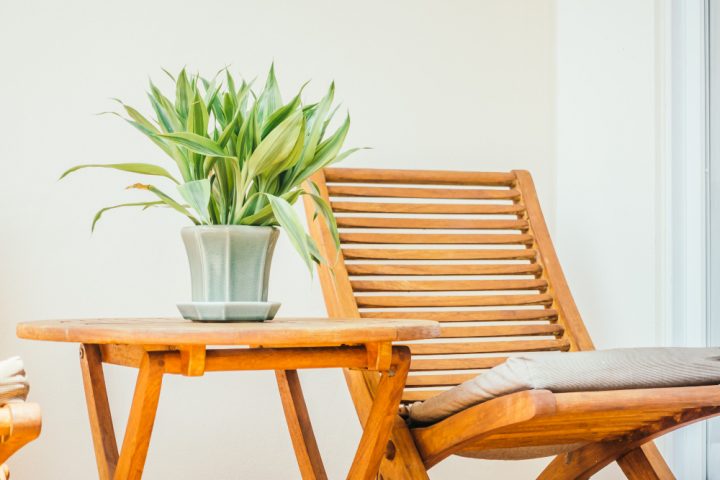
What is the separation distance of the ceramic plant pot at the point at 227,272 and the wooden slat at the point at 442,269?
1.59ft

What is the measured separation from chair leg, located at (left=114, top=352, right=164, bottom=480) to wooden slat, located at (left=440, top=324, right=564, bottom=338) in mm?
878

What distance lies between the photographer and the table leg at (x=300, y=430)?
1718 mm

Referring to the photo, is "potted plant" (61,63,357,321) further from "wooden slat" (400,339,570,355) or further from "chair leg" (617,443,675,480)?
"chair leg" (617,443,675,480)

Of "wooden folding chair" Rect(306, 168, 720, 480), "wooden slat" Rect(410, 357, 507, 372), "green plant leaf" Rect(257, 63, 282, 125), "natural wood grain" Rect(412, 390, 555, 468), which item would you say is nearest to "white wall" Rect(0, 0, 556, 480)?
"wooden folding chair" Rect(306, 168, 720, 480)

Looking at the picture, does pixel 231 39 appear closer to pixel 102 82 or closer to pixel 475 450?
pixel 102 82

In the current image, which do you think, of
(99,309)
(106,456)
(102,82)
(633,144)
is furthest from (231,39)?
(106,456)

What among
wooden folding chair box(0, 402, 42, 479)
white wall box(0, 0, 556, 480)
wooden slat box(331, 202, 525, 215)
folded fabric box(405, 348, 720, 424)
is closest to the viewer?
wooden folding chair box(0, 402, 42, 479)

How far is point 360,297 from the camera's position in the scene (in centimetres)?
197

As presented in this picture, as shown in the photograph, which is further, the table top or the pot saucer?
the pot saucer

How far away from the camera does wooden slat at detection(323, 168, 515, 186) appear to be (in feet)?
6.99

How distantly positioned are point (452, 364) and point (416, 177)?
1.56 feet

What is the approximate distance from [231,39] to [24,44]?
0.53 meters

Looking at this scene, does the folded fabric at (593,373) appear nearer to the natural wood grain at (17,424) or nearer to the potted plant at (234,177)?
the potted plant at (234,177)

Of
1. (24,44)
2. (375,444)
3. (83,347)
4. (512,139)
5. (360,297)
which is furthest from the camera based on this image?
(512,139)
